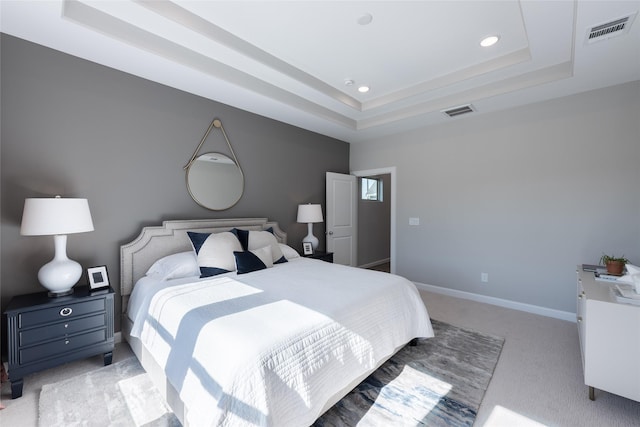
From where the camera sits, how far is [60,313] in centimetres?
207

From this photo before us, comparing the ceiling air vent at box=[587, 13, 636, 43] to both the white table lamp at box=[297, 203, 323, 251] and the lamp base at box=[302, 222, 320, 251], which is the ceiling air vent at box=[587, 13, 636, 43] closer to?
the white table lamp at box=[297, 203, 323, 251]

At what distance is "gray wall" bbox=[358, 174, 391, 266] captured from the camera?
5.85 m

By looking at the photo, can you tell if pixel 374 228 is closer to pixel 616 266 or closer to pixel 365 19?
pixel 616 266

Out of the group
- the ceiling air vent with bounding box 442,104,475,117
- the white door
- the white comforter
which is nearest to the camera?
the white comforter

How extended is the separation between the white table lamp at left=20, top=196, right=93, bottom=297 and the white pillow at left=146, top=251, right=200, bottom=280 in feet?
1.90

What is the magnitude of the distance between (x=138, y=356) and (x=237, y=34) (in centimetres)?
291

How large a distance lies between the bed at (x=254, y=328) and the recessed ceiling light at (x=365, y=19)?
2.17 meters

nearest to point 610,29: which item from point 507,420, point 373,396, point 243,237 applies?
point 507,420

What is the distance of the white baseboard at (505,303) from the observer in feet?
10.7

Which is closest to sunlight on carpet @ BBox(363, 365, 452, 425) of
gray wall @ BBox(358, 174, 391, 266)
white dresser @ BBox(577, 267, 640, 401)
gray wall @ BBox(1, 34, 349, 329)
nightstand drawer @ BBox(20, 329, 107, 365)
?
white dresser @ BBox(577, 267, 640, 401)

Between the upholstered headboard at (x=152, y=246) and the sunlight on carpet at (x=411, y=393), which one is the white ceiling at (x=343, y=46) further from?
the sunlight on carpet at (x=411, y=393)

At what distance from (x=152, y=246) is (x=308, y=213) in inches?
82.4

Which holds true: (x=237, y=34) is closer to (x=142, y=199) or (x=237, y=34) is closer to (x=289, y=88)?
(x=289, y=88)

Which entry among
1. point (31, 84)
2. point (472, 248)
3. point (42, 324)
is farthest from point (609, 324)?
point (31, 84)
